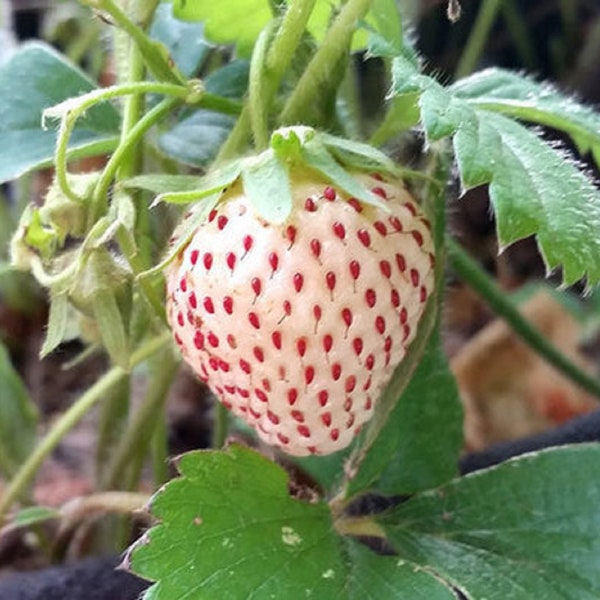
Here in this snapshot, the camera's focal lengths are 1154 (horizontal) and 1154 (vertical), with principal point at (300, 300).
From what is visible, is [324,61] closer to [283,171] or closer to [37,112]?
[283,171]

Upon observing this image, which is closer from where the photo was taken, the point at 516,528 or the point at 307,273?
the point at 307,273

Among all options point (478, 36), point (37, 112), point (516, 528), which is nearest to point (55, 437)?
point (37, 112)

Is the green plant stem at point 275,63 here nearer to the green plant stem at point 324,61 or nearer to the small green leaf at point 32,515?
the green plant stem at point 324,61

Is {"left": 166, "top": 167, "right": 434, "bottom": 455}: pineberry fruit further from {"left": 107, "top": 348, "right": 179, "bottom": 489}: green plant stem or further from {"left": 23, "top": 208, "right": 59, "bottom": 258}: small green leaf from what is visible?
{"left": 107, "top": 348, "right": 179, "bottom": 489}: green plant stem

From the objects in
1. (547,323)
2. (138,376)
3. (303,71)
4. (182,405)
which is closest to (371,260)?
(303,71)

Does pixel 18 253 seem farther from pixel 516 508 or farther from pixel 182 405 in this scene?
pixel 182 405

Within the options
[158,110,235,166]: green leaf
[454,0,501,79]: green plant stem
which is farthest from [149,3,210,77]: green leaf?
[454,0,501,79]: green plant stem
